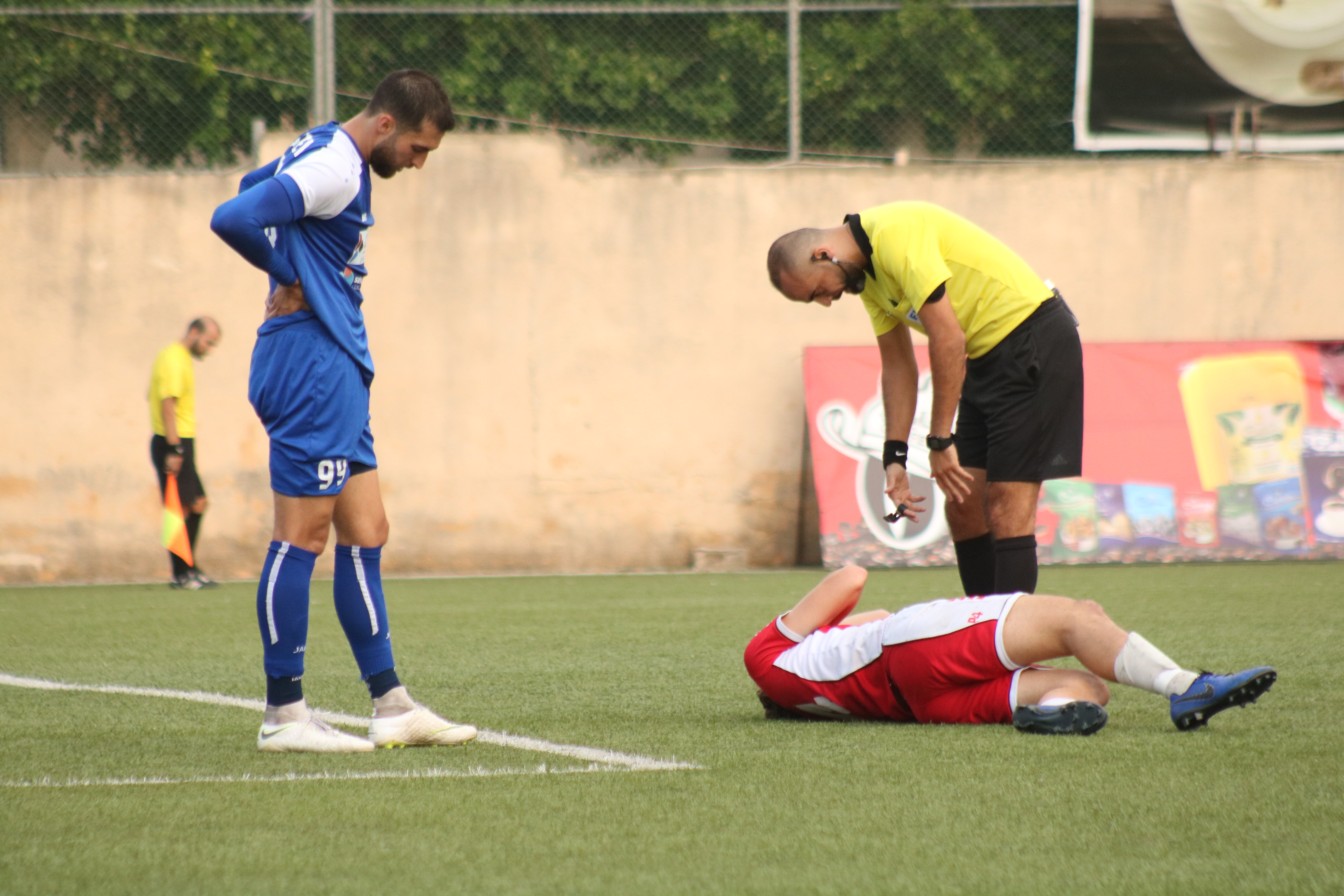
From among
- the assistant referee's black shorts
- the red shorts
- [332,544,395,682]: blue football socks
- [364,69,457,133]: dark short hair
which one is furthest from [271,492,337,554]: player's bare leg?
the assistant referee's black shorts

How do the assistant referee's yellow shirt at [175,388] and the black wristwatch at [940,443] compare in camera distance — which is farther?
the assistant referee's yellow shirt at [175,388]

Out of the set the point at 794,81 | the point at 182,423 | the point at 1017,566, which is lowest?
the point at 182,423

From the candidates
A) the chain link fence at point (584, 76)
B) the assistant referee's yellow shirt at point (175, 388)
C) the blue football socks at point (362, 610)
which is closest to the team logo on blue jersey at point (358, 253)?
the blue football socks at point (362, 610)

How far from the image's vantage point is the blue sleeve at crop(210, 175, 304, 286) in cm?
349

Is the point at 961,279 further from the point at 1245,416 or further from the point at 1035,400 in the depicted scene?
the point at 1245,416

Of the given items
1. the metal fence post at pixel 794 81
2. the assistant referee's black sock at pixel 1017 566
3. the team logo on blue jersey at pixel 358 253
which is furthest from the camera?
the metal fence post at pixel 794 81

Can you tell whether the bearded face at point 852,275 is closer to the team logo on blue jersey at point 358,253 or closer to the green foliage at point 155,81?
the team logo on blue jersey at point 358,253

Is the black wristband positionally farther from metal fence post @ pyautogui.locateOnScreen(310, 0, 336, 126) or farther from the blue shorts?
metal fence post @ pyautogui.locateOnScreen(310, 0, 336, 126)

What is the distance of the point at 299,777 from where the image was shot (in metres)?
3.35

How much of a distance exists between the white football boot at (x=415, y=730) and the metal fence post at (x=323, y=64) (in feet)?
26.3

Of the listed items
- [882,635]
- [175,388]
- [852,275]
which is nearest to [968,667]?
[882,635]

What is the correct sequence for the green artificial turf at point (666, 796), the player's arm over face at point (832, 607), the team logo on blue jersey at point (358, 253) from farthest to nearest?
the player's arm over face at point (832, 607) → the team logo on blue jersey at point (358, 253) → the green artificial turf at point (666, 796)

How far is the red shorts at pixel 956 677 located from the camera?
148 inches

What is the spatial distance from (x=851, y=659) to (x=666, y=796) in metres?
1.08
